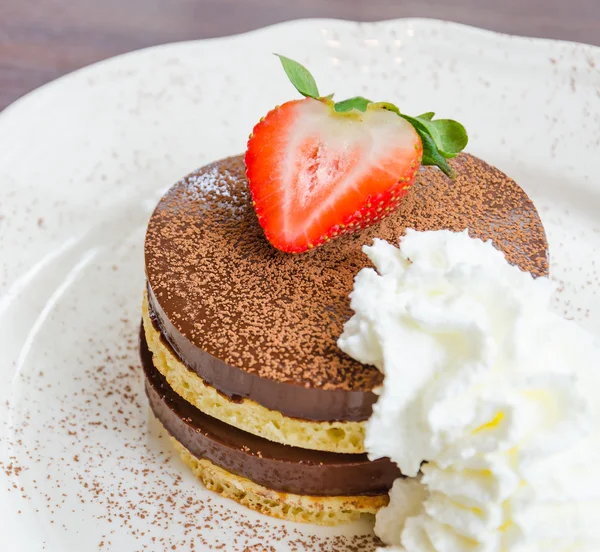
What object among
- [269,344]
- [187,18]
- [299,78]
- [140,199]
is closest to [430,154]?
[299,78]

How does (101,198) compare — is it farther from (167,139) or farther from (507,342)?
(507,342)

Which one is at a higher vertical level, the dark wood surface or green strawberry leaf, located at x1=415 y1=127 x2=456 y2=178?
green strawberry leaf, located at x1=415 y1=127 x2=456 y2=178

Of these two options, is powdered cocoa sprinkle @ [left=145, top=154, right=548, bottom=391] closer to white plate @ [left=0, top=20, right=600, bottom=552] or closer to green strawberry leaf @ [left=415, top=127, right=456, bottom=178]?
green strawberry leaf @ [left=415, top=127, right=456, bottom=178]

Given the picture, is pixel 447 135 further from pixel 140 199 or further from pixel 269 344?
pixel 140 199

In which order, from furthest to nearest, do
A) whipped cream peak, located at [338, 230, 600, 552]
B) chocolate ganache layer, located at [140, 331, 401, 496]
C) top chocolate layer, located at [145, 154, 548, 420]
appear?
chocolate ganache layer, located at [140, 331, 401, 496], top chocolate layer, located at [145, 154, 548, 420], whipped cream peak, located at [338, 230, 600, 552]

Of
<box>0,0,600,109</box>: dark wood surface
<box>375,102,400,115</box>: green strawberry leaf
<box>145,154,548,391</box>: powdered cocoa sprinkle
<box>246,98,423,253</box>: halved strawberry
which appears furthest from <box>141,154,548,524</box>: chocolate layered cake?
<box>0,0,600,109</box>: dark wood surface

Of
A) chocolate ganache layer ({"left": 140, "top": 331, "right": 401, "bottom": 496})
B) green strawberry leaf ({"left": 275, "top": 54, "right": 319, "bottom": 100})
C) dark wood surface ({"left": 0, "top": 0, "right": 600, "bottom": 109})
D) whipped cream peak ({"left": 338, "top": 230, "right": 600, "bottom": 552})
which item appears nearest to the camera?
whipped cream peak ({"left": 338, "top": 230, "right": 600, "bottom": 552})

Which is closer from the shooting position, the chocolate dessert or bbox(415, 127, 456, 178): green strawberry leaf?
the chocolate dessert
